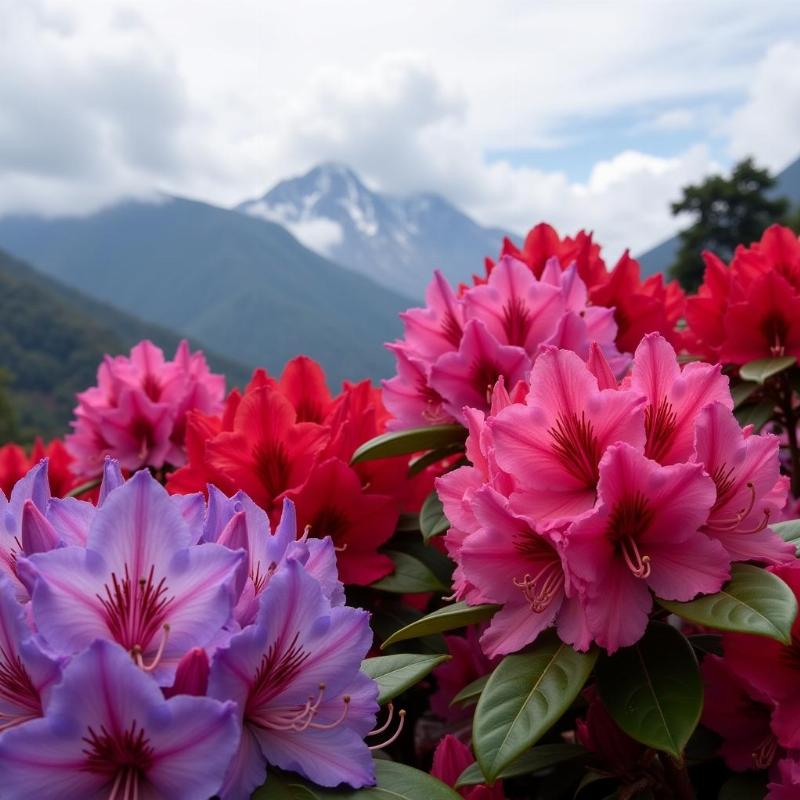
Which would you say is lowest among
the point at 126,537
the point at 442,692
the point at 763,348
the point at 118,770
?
the point at 442,692

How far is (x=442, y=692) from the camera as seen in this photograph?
2064 mm

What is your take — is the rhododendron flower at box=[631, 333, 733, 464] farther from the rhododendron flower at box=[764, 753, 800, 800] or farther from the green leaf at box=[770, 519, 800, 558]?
the rhododendron flower at box=[764, 753, 800, 800]

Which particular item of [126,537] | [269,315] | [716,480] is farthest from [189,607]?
[269,315]

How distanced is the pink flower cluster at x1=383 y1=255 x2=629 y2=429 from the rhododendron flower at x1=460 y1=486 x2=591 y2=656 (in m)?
0.58

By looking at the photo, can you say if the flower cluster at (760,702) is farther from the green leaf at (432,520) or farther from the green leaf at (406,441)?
the green leaf at (406,441)

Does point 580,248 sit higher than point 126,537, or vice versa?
point 580,248

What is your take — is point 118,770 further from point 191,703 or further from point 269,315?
point 269,315

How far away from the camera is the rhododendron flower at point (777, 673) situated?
4.10 ft

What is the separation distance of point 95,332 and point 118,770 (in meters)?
71.2

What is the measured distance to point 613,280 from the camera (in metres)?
2.14

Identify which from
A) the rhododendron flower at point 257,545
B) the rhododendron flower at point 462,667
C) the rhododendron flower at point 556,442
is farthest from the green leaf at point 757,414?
the rhododendron flower at point 257,545

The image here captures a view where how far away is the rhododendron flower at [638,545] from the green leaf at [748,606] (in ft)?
0.05

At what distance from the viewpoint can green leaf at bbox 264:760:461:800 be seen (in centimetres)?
99

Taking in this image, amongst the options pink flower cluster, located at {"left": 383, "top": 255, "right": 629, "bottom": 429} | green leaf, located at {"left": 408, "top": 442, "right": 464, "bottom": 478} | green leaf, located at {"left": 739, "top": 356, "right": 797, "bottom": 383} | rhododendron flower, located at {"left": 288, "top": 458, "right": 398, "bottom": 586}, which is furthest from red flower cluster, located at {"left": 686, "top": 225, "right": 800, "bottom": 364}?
rhododendron flower, located at {"left": 288, "top": 458, "right": 398, "bottom": 586}
